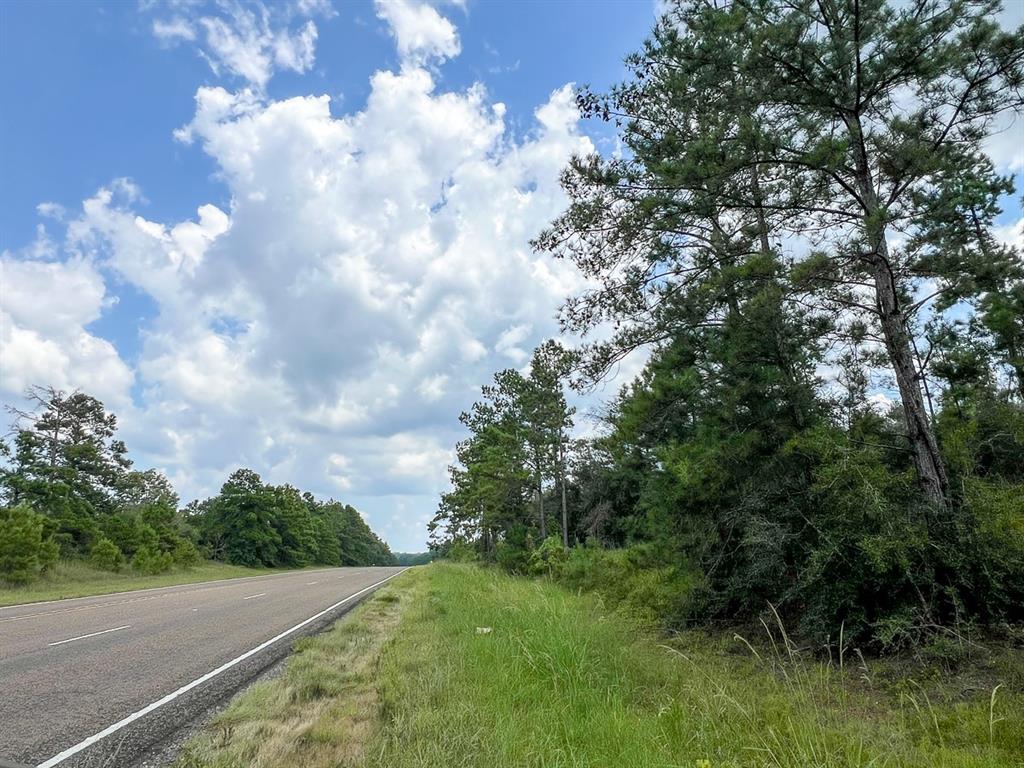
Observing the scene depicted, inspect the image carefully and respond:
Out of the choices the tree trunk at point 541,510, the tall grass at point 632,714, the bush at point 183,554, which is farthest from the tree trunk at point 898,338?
the bush at point 183,554

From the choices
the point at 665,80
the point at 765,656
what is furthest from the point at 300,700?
the point at 665,80

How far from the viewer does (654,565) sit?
17.6 metres

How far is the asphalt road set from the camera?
4.96 meters

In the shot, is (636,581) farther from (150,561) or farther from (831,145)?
(150,561)

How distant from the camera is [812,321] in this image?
413 inches

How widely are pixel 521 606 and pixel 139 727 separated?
6.15m

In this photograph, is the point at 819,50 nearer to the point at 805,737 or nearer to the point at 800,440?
the point at 800,440

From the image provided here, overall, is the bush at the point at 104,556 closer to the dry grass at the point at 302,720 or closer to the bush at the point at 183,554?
the bush at the point at 183,554

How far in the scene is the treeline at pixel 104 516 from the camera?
27.9m

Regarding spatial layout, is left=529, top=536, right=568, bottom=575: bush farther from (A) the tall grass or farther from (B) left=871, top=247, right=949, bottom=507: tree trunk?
(A) the tall grass

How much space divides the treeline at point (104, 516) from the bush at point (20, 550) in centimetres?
3

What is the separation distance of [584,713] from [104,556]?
125 ft

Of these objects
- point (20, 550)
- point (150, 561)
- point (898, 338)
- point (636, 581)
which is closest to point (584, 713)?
point (898, 338)

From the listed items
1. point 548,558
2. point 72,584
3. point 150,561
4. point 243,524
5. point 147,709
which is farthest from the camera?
point 243,524
